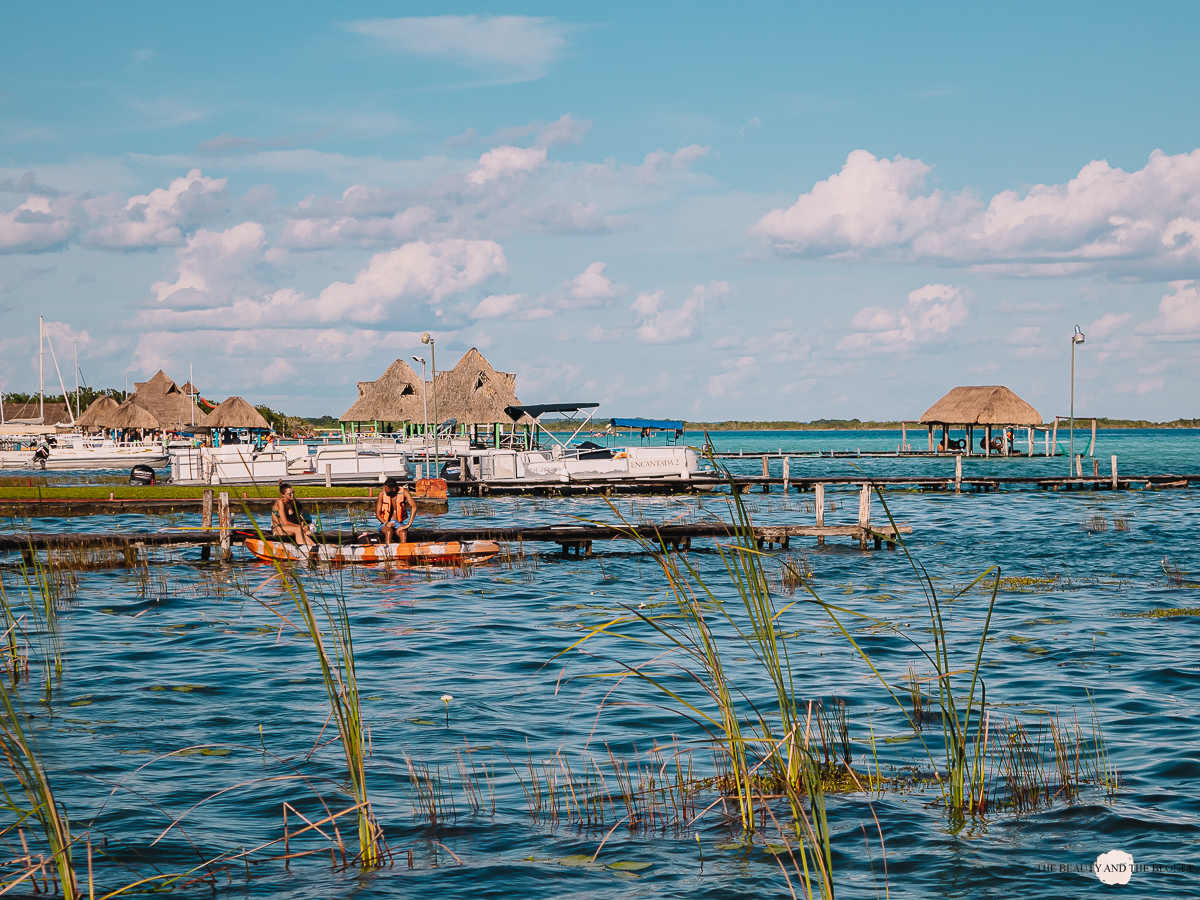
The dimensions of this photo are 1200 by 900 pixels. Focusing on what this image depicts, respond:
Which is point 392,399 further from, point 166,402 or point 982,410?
point 982,410

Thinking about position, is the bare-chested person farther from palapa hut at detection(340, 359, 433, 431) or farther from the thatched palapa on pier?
palapa hut at detection(340, 359, 433, 431)

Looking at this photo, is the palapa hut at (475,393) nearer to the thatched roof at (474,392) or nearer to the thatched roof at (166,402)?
the thatched roof at (474,392)

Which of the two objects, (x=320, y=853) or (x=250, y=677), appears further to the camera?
(x=250, y=677)

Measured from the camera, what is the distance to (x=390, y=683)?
10.5 metres

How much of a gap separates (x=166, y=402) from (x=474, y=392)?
38788 millimetres

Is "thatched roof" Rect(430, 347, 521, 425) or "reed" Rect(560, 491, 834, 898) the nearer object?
"reed" Rect(560, 491, 834, 898)

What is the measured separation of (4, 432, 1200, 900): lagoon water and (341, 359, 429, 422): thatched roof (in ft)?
125

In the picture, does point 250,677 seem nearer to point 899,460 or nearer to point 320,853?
point 320,853

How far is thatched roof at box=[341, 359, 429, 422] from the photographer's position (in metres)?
57.0

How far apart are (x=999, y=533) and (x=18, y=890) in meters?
24.6

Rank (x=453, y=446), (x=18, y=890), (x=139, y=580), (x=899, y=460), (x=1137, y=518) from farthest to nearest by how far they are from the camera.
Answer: (x=899, y=460)
(x=453, y=446)
(x=1137, y=518)
(x=139, y=580)
(x=18, y=890)

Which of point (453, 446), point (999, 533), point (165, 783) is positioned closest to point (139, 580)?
point (165, 783)

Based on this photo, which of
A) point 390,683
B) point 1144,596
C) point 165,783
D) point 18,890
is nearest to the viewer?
point 18,890

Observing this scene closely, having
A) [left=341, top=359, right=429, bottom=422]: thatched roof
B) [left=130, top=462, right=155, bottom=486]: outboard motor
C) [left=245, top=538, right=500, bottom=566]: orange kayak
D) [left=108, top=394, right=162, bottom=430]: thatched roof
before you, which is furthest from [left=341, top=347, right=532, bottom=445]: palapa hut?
[left=245, top=538, right=500, bottom=566]: orange kayak
